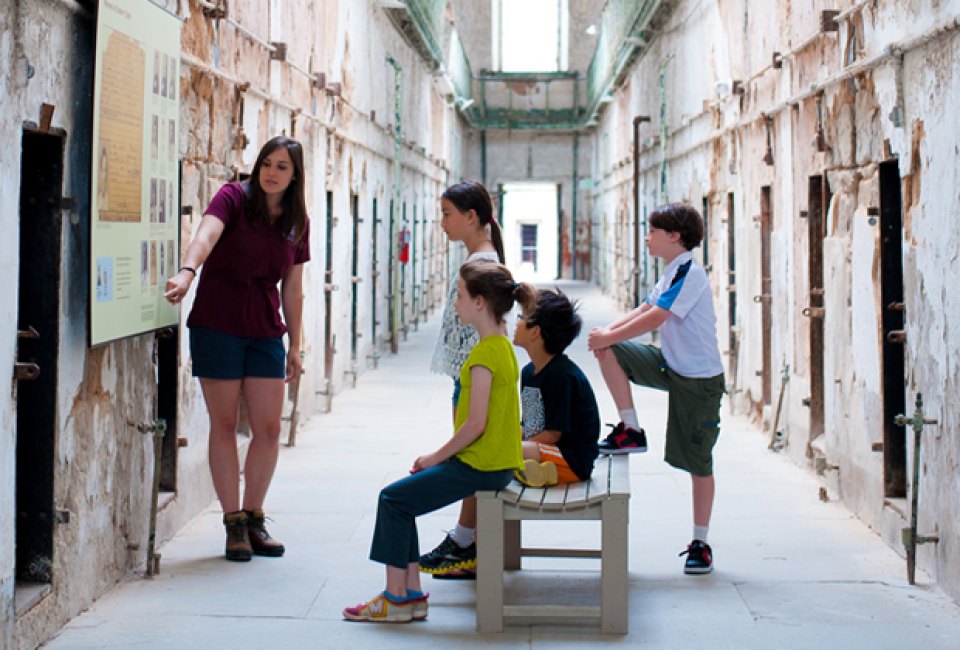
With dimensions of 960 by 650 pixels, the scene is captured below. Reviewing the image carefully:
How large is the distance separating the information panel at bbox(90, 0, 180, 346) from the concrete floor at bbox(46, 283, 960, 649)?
1.11 m

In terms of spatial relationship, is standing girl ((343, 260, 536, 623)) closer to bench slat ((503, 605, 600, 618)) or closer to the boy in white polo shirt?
bench slat ((503, 605, 600, 618))

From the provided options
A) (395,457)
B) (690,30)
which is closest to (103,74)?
(395,457)

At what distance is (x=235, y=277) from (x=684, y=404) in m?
2.05

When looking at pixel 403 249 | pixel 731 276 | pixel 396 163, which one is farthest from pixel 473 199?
pixel 403 249

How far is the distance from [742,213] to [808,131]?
298 cm

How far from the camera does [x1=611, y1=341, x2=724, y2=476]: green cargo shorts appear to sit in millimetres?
5906

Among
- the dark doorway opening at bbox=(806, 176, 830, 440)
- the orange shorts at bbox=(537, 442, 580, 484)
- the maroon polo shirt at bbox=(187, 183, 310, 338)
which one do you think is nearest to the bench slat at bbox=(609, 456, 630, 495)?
the orange shorts at bbox=(537, 442, 580, 484)

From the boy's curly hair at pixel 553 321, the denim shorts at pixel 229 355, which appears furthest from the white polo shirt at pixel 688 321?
the denim shorts at pixel 229 355

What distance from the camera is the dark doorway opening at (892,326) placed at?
680 centimetres

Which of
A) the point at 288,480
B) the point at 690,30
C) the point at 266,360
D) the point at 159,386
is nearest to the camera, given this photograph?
the point at 266,360

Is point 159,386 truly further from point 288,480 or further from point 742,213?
point 742,213

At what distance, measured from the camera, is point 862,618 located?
5285mm

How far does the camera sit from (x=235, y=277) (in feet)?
19.7

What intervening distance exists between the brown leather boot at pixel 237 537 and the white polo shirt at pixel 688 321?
205cm
